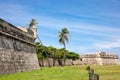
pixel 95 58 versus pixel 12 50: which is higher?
pixel 95 58

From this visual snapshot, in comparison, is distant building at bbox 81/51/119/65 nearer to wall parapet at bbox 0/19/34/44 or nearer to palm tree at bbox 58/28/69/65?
palm tree at bbox 58/28/69/65

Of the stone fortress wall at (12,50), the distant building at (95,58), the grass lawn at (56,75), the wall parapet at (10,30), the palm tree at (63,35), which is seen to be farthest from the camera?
the distant building at (95,58)

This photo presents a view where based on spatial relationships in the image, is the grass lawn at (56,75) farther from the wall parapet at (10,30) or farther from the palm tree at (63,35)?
the palm tree at (63,35)

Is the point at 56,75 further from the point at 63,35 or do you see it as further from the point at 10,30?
the point at 63,35

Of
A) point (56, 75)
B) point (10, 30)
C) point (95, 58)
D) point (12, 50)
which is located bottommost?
point (56, 75)

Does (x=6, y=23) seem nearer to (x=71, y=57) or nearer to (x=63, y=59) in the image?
(x=63, y=59)

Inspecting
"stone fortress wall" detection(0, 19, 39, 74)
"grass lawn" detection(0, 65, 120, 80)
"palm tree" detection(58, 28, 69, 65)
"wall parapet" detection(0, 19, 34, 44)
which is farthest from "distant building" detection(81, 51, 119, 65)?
"grass lawn" detection(0, 65, 120, 80)

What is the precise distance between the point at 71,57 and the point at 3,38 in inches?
2622

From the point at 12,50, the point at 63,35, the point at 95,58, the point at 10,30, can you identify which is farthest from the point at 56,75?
the point at 95,58

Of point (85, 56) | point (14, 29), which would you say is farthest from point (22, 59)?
point (85, 56)

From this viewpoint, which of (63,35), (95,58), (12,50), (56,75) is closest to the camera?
(56,75)

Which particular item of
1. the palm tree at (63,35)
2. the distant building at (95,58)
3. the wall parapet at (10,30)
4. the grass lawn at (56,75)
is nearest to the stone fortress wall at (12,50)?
the wall parapet at (10,30)

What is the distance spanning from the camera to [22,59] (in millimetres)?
27891

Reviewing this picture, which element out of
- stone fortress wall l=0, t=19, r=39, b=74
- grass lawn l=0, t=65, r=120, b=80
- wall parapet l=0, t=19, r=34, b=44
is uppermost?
wall parapet l=0, t=19, r=34, b=44
